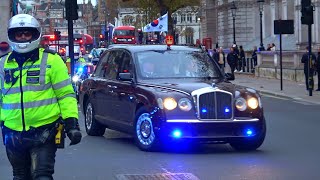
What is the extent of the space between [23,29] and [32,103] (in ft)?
2.07

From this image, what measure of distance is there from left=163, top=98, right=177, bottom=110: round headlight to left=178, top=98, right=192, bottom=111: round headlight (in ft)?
0.27

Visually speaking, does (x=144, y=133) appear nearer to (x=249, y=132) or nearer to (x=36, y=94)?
(x=249, y=132)

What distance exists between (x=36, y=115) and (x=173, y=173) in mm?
4213

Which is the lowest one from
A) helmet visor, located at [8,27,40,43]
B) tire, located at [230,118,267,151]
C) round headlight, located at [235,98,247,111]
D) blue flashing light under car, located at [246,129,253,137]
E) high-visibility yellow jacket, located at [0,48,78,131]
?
tire, located at [230,118,267,151]

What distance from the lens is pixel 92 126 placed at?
598 inches

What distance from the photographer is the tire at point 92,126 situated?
49.5 ft

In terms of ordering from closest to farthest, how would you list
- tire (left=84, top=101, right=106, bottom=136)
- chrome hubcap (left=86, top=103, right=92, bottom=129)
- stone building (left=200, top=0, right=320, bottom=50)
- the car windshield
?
1. the car windshield
2. tire (left=84, top=101, right=106, bottom=136)
3. chrome hubcap (left=86, top=103, right=92, bottom=129)
4. stone building (left=200, top=0, right=320, bottom=50)

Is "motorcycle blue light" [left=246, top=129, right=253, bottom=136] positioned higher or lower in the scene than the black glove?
lower

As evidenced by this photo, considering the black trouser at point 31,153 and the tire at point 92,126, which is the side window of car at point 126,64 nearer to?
the tire at point 92,126

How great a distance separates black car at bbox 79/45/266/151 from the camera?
12.2 metres

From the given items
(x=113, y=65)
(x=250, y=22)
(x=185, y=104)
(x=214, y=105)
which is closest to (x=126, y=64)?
(x=113, y=65)

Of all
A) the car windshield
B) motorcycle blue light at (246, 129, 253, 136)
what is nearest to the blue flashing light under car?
motorcycle blue light at (246, 129, 253, 136)

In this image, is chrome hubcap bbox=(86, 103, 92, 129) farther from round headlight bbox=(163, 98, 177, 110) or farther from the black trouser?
the black trouser

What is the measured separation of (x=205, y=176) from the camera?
33.6 ft
